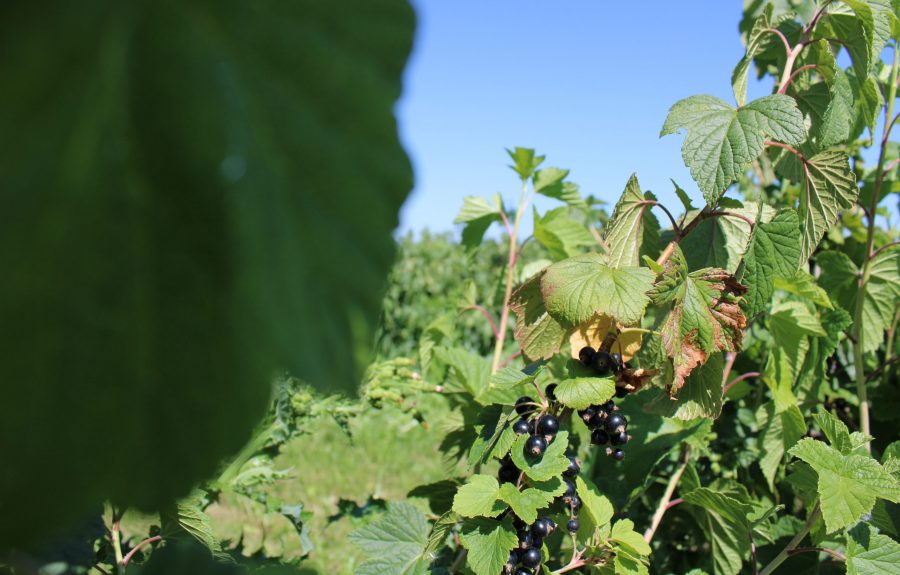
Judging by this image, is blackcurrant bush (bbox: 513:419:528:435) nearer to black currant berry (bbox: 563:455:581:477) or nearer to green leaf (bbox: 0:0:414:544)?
black currant berry (bbox: 563:455:581:477)

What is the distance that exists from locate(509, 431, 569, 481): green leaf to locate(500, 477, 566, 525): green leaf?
0.03 m

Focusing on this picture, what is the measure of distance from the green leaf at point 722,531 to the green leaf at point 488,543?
1.66ft

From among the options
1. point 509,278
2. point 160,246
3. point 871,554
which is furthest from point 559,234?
point 160,246

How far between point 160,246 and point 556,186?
199cm

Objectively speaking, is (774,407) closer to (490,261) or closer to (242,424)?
(242,424)

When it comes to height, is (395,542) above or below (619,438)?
below

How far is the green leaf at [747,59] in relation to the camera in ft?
4.93

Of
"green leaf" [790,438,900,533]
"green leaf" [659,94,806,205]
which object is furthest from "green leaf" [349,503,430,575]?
"green leaf" [659,94,806,205]

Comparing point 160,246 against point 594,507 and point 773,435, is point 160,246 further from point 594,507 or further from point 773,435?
point 773,435

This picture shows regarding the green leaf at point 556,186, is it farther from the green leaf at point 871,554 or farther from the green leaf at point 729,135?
the green leaf at point 871,554

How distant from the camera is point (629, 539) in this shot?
1302mm

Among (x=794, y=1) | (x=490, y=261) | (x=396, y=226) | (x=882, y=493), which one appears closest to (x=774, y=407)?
(x=882, y=493)

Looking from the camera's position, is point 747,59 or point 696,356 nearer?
point 696,356

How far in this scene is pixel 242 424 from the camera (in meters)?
0.29
